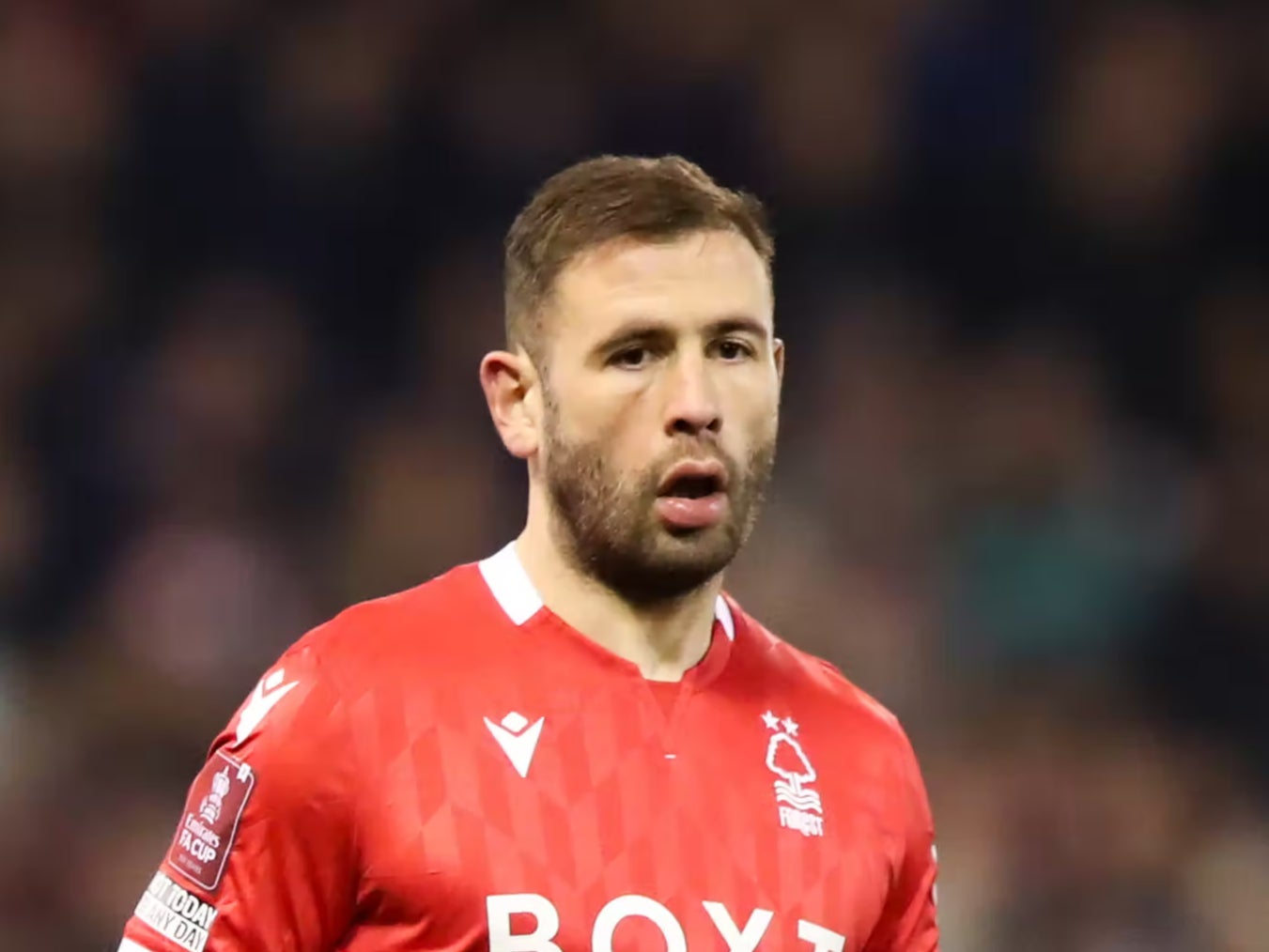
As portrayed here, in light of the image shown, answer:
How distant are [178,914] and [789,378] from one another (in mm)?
3531

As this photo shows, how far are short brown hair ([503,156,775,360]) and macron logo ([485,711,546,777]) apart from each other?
50 centimetres

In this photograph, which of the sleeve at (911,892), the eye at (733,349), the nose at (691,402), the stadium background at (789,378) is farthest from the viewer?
the stadium background at (789,378)

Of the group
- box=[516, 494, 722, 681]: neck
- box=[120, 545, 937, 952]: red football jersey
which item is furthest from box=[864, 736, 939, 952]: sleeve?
box=[516, 494, 722, 681]: neck

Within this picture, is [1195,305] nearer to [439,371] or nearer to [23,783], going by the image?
[439,371]

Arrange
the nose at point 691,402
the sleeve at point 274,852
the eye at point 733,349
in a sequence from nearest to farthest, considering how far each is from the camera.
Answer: the sleeve at point 274,852 → the nose at point 691,402 → the eye at point 733,349

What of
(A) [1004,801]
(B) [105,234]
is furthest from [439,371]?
(A) [1004,801]

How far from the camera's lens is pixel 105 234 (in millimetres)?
5758

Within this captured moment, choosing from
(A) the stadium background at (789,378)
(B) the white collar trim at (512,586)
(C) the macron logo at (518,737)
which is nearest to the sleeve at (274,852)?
(C) the macron logo at (518,737)

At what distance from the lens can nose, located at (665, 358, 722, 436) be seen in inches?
101

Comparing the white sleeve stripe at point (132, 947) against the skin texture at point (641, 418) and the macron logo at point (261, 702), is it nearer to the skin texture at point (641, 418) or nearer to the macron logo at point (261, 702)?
the macron logo at point (261, 702)

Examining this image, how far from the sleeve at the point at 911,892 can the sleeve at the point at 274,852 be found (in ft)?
2.59

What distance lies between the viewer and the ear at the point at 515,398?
2742 mm

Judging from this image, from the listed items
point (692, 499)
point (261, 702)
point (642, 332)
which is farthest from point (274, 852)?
point (642, 332)

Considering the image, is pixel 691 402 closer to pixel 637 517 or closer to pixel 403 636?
pixel 637 517
